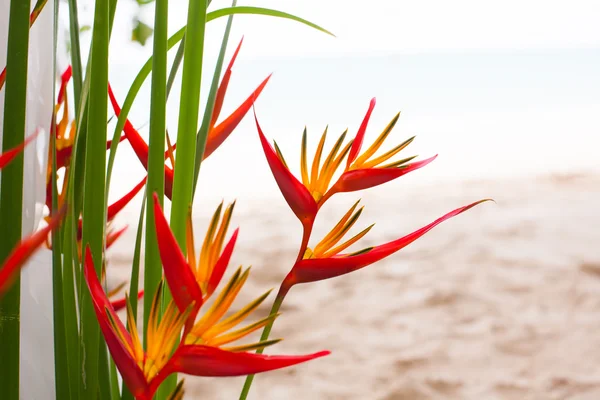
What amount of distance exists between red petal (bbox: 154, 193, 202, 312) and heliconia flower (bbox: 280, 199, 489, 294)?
0.20 ft

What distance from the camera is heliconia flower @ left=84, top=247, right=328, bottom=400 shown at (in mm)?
157

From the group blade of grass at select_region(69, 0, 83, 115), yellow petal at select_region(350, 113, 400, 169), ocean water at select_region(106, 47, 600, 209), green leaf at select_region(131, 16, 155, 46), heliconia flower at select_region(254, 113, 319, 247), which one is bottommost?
heliconia flower at select_region(254, 113, 319, 247)

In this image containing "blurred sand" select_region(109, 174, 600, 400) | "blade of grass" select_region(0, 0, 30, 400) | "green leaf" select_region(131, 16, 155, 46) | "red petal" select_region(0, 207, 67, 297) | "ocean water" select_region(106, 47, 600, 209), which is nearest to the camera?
"red petal" select_region(0, 207, 67, 297)

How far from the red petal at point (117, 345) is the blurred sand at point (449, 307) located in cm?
104

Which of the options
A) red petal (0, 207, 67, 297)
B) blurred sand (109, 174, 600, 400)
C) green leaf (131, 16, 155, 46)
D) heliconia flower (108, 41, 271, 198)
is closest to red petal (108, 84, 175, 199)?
heliconia flower (108, 41, 271, 198)

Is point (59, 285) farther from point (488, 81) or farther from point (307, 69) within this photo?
point (307, 69)

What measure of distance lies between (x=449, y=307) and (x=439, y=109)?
2.50 m

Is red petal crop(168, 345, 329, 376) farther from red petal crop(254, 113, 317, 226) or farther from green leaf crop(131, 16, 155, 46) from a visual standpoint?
green leaf crop(131, 16, 155, 46)

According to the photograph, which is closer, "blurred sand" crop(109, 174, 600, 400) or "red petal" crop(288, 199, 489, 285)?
"red petal" crop(288, 199, 489, 285)

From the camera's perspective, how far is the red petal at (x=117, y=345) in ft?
0.54

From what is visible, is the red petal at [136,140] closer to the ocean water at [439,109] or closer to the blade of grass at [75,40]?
the blade of grass at [75,40]

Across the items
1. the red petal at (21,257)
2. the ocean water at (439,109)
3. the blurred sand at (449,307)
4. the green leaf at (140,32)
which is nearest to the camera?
the red petal at (21,257)

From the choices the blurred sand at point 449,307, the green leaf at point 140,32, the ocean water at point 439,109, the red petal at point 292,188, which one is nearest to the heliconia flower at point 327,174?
the red petal at point 292,188

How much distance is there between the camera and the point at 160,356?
0.57ft
